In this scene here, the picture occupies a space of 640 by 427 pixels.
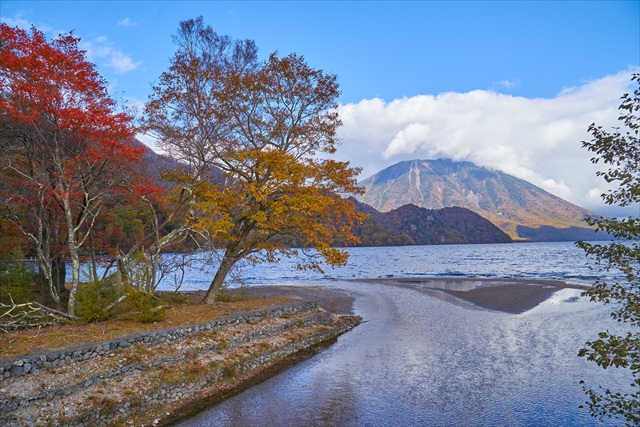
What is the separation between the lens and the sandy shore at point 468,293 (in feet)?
105

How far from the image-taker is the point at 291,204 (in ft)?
68.1

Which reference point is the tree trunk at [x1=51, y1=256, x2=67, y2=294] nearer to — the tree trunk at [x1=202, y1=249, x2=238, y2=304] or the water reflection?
the tree trunk at [x1=202, y1=249, x2=238, y2=304]

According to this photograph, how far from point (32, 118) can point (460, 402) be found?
17.9m

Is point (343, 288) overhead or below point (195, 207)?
below

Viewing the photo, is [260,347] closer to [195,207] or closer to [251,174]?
[195,207]

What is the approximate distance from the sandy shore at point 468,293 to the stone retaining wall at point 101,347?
30.5ft

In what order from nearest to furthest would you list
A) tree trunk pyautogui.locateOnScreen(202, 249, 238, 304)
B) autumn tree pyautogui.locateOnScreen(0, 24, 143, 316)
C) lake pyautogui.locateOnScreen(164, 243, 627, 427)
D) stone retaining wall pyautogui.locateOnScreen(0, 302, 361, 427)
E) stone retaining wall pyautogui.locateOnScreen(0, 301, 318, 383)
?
stone retaining wall pyautogui.locateOnScreen(0, 302, 361, 427)
stone retaining wall pyautogui.locateOnScreen(0, 301, 318, 383)
lake pyautogui.locateOnScreen(164, 243, 627, 427)
autumn tree pyautogui.locateOnScreen(0, 24, 143, 316)
tree trunk pyautogui.locateOnScreen(202, 249, 238, 304)

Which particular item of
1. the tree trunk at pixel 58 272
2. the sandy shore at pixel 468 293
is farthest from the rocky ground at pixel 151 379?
the tree trunk at pixel 58 272

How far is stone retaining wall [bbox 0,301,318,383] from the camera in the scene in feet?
36.1

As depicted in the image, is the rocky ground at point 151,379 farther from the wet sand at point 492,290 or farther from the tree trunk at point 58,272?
the wet sand at point 492,290

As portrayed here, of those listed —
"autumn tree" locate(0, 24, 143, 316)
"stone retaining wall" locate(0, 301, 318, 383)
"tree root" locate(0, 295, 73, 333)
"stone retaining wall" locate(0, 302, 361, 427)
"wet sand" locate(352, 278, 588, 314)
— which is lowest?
"wet sand" locate(352, 278, 588, 314)

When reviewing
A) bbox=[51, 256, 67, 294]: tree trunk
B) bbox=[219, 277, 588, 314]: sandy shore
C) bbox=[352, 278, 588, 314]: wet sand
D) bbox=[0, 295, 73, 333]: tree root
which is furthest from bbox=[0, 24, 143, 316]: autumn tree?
bbox=[352, 278, 588, 314]: wet sand

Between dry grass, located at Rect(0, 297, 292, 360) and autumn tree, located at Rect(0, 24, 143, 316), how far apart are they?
2.17m

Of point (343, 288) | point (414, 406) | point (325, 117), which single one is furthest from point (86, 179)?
point (343, 288)
